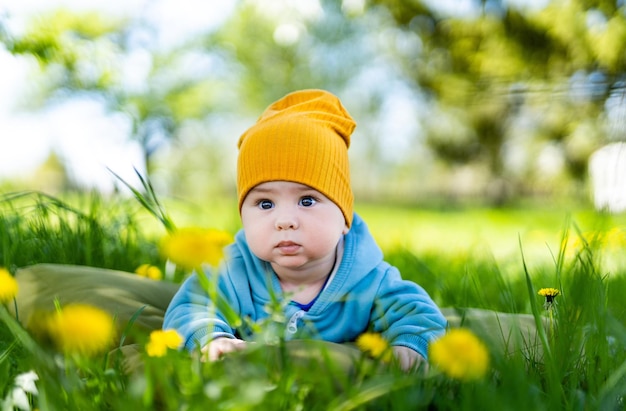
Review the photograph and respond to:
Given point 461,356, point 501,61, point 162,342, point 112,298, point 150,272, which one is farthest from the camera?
point 501,61

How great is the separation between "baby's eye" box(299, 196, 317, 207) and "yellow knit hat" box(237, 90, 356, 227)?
4cm

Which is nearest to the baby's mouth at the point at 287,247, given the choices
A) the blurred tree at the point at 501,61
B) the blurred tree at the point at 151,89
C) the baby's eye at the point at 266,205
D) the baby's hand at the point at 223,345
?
the baby's eye at the point at 266,205

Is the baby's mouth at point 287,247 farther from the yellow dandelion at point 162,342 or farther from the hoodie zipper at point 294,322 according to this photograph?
the yellow dandelion at point 162,342

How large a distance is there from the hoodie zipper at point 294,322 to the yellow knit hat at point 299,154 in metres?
0.32

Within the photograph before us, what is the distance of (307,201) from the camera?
196 centimetres

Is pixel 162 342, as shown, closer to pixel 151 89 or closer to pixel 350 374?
pixel 350 374

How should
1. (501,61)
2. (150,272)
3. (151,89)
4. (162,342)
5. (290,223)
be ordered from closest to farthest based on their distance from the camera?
(162,342) < (290,223) < (150,272) < (501,61) < (151,89)

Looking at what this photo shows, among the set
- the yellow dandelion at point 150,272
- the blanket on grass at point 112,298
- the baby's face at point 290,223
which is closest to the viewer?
the baby's face at point 290,223

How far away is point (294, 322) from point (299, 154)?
477 mm

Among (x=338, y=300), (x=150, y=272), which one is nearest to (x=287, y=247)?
(x=338, y=300)

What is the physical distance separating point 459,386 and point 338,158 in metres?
0.88

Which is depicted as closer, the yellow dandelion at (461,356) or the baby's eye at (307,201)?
the yellow dandelion at (461,356)

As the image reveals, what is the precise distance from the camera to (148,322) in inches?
82.7

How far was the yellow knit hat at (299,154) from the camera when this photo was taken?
1.93 meters
